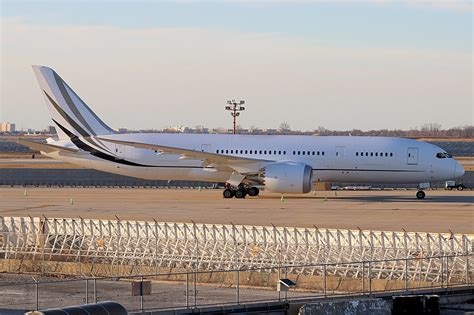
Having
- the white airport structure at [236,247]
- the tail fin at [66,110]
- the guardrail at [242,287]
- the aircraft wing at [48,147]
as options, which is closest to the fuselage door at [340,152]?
the tail fin at [66,110]

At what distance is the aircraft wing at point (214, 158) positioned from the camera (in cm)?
6175

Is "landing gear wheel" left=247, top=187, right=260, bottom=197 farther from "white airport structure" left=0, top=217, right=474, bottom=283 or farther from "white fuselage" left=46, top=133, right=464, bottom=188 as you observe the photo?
"white airport structure" left=0, top=217, right=474, bottom=283

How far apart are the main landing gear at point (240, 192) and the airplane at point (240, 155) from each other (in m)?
0.06

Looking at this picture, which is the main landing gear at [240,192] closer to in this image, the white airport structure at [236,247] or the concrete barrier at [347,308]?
the white airport structure at [236,247]

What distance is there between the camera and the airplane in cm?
6153

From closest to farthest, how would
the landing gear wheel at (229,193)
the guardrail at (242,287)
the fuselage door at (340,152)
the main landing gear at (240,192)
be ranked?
the guardrail at (242,287), the fuselage door at (340,152), the main landing gear at (240,192), the landing gear wheel at (229,193)

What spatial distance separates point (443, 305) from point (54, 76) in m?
43.5

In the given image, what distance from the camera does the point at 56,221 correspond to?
145 ft

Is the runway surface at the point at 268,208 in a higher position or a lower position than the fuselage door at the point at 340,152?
lower

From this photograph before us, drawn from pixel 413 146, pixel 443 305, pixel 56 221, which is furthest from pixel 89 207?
pixel 443 305

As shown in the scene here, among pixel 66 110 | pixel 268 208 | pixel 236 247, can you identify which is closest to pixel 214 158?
pixel 268 208

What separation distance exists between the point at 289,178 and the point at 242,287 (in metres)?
26.3

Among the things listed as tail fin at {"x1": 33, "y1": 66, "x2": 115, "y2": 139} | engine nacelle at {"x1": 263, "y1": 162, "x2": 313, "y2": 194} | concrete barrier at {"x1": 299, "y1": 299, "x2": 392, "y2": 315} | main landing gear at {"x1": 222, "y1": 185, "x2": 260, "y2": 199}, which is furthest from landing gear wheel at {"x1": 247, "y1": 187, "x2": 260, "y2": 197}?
concrete barrier at {"x1": 299, "y1": 299, "x2": 392, "y2": 315}

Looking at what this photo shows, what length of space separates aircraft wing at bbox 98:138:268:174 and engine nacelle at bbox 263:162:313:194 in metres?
2.01
